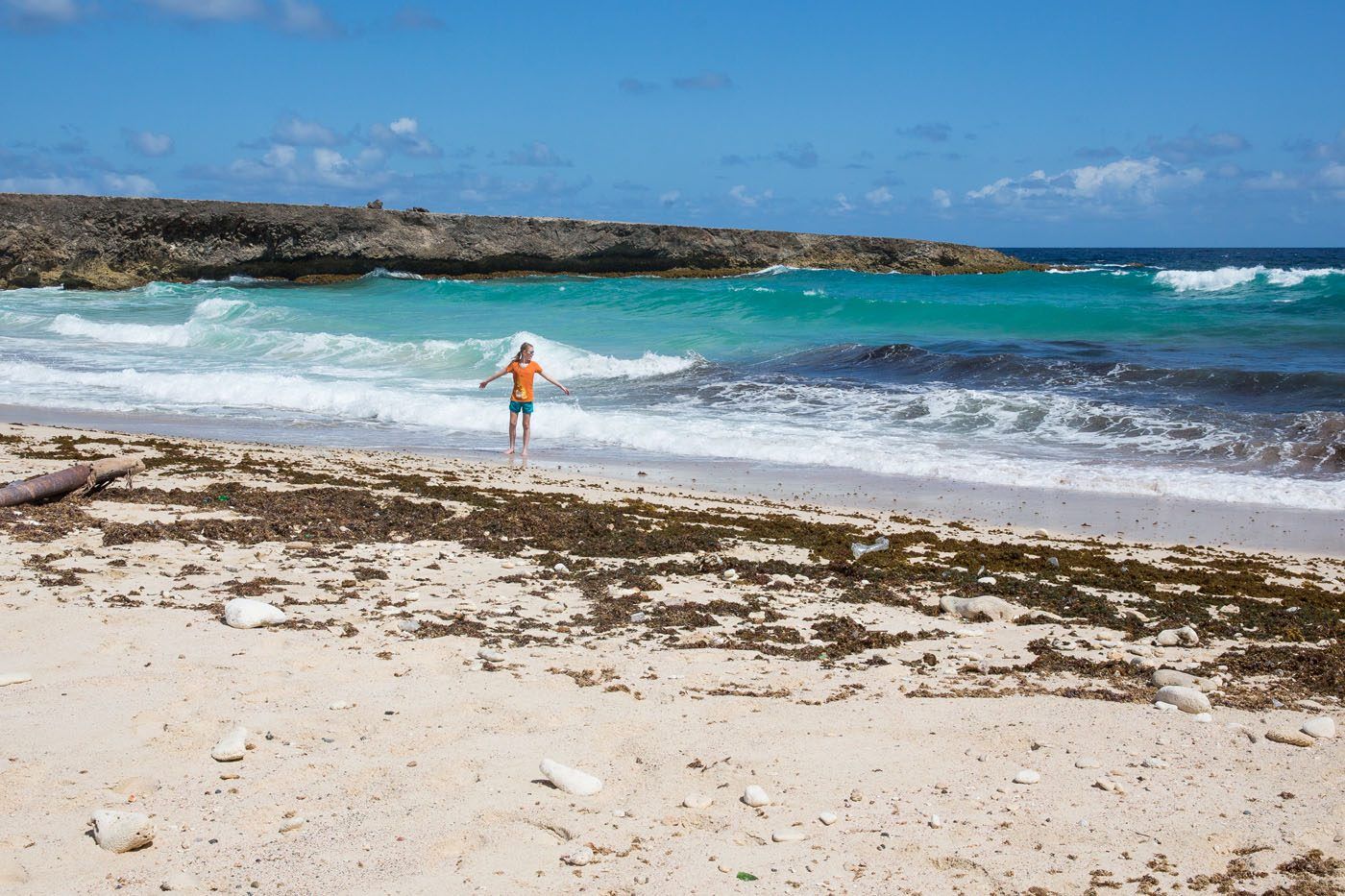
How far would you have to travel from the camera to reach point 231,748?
3.49m

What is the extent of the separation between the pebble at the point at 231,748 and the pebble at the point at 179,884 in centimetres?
64

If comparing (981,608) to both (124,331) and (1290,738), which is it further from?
(124,331)

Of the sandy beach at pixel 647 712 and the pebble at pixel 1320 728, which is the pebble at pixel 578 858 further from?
the pebble at pixel 1320 728

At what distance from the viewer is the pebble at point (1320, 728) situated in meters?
3.86

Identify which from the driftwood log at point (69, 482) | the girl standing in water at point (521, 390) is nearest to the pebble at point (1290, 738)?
the driftwood log at point (69, 482)

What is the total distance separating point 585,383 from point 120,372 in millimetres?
7593

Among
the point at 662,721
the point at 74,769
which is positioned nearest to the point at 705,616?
the point at 662,721

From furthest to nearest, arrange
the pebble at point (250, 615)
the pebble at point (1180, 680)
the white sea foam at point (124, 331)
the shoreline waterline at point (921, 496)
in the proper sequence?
the white sea foam at point (124, 331) → the shoreline waterline at point (921, 496) → the pebble at point (250, 615) → the pebble at point (1180, 680)

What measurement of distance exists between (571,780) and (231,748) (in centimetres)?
110

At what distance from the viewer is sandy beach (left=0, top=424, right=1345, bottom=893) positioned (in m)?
3.01

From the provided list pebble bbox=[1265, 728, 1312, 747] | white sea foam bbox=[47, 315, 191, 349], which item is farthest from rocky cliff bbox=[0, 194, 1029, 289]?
pebble bbox=[1265, 728, 1312, 747]

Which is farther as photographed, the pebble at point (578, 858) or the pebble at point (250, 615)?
the pebble at point (250, 615)

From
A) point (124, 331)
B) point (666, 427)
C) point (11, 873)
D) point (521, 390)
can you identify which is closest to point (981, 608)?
point (11, 873)

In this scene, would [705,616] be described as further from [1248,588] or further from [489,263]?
[489,263]
